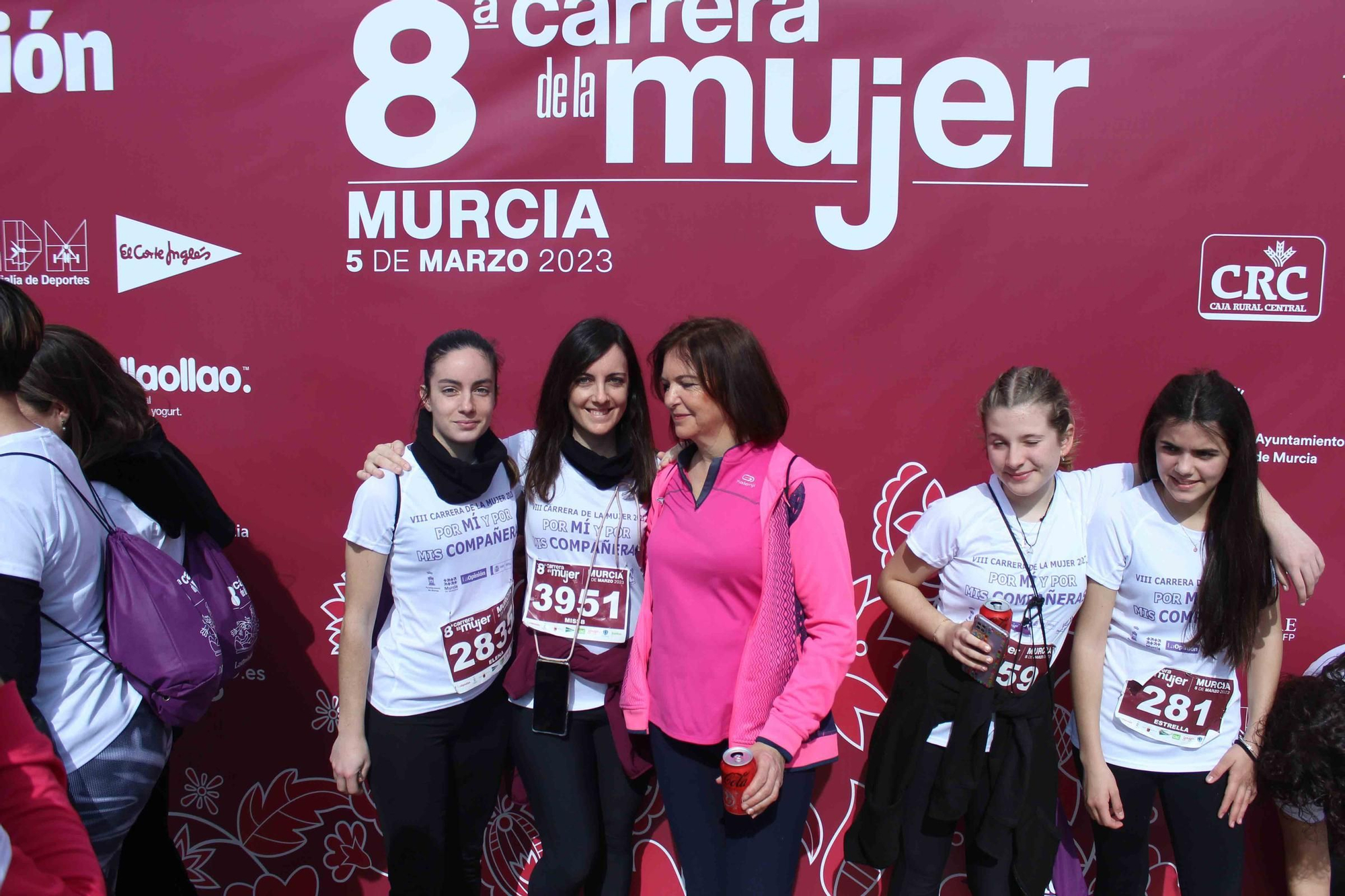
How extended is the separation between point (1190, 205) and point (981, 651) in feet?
4.62

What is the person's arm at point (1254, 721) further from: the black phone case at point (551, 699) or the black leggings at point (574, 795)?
the black phone case at point (551, 699)

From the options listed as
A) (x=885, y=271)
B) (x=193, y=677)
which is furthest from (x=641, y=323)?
(x=193, y=677)

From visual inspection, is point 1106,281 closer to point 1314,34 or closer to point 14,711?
point 1314,34

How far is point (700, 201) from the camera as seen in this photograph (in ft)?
8.13

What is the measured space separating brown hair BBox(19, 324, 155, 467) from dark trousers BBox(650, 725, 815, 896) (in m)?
1.37

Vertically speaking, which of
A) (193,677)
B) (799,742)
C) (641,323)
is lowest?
(799,742)

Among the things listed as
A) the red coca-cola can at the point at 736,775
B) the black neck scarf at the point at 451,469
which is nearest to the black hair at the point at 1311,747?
the red coca-cola can at the point at 736,775

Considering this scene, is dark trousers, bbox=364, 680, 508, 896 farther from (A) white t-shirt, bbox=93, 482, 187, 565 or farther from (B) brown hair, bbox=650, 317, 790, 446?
(B) brown hair, bbox=650, 317, 790, 446

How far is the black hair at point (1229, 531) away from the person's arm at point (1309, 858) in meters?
0.59

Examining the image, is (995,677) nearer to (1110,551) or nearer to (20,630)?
(1110,551)

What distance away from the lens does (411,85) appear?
2484 mm

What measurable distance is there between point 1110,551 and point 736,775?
1.08 m

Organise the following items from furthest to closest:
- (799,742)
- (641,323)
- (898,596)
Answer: (641,323) < (898,596) < (799,742)

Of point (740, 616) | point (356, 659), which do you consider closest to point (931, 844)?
point (740, 616)
